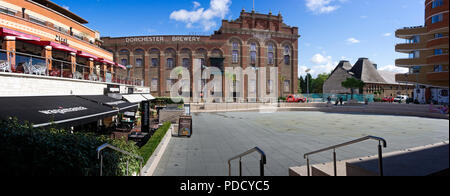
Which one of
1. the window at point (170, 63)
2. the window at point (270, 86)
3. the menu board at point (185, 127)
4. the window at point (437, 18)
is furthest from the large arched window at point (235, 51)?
the menu board at point (185, 127)

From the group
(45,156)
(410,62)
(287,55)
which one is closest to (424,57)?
(410,62)

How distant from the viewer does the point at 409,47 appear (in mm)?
36531

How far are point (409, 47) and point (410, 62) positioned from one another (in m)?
2.70

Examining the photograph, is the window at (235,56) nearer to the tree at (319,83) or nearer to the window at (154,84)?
the window at (154,84)

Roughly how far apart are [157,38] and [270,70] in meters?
26.1

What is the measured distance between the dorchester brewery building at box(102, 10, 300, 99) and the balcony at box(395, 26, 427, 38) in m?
22.2

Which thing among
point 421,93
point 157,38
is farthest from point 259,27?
point 421,93

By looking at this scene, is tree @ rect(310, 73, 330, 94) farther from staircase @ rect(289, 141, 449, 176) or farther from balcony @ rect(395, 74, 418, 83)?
staircase @ rect(289, 141, 449, 176)

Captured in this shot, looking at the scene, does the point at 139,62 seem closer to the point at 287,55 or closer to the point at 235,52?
the point at 235,52

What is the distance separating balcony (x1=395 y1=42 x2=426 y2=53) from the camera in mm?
35444

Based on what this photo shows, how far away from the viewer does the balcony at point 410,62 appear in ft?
114
